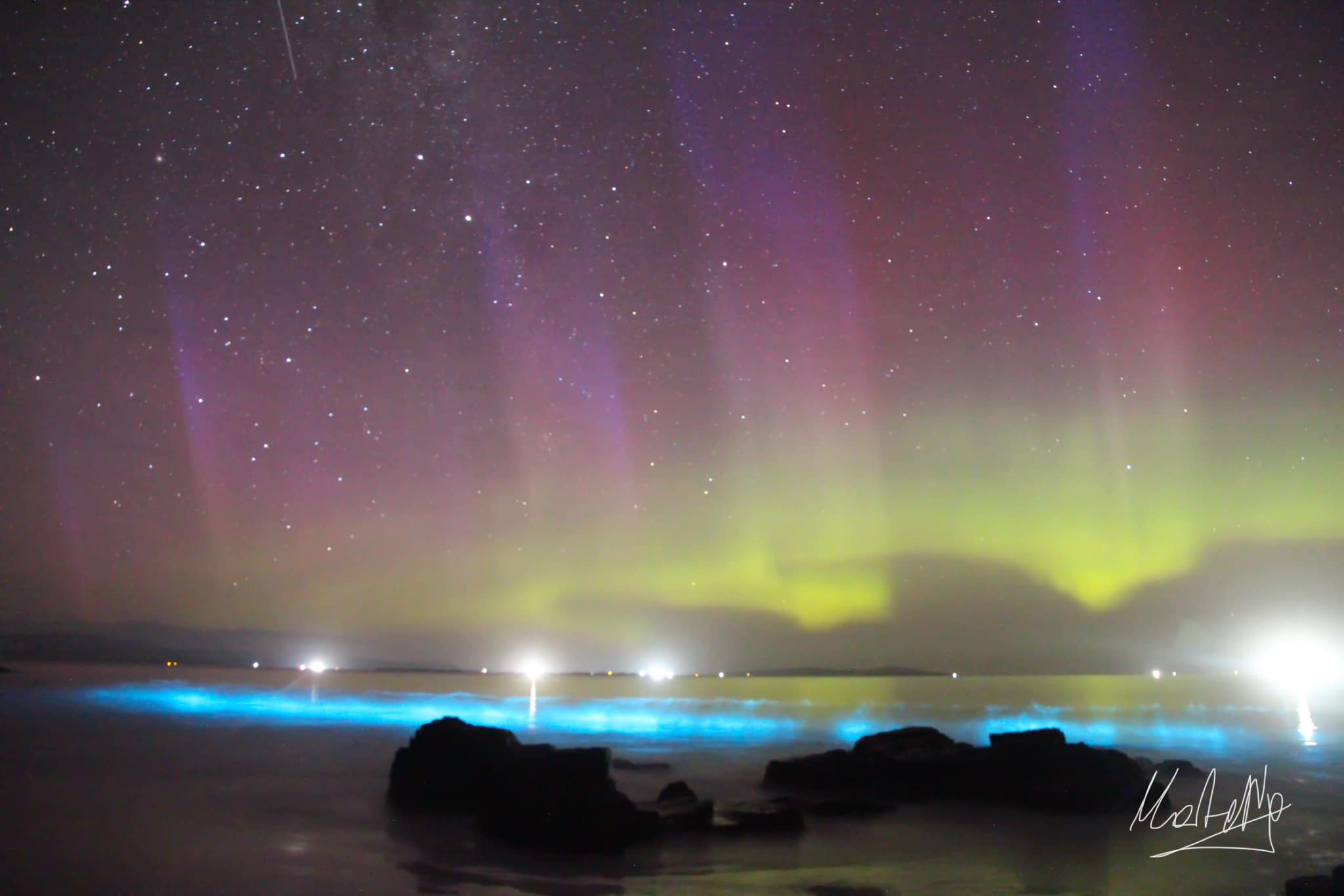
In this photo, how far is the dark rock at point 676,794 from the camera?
70.0ft

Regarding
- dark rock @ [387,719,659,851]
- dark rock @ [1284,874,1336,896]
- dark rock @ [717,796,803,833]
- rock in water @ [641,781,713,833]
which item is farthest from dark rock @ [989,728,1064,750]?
dark rock @ [1284,874,1336,896]

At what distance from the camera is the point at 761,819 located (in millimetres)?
19797

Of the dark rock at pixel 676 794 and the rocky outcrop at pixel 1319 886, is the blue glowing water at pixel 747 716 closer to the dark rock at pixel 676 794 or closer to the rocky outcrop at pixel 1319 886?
the dark rock at pixel 676 794

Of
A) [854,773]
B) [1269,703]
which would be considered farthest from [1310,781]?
[1269,703]

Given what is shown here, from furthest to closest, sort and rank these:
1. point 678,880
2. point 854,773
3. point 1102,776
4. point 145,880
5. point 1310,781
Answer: point 1310,781 → point 854,773 → point 1102,776 → point 145,880 → point 678,880

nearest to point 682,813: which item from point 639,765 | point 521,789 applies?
point 521,789

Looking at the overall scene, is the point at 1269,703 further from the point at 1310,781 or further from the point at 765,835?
the point at 765,835

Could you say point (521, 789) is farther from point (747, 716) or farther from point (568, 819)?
point (747, 716)

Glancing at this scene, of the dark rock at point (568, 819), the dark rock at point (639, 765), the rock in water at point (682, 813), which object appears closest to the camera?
the dark rock at point (568, 819)

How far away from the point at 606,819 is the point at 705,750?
2482 centimetres

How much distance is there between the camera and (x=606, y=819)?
17750 millimetres

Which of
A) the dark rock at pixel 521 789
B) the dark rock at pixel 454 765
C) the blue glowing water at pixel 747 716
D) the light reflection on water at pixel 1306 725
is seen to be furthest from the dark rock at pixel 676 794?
the light reflection on water at pixel 1306 725

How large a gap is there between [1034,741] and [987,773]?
1813mm

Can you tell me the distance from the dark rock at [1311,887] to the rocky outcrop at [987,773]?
10.9 m
